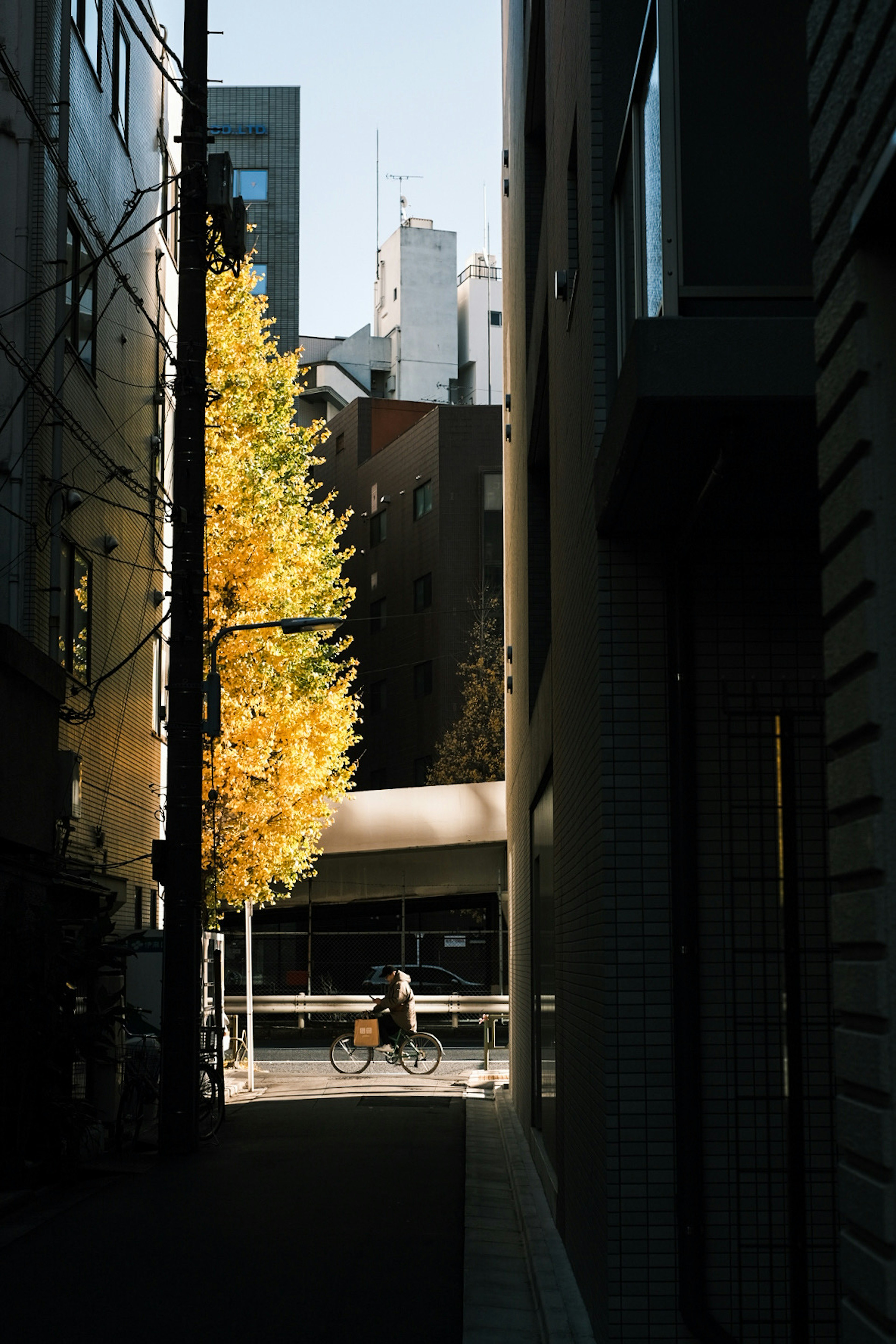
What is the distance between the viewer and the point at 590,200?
24.1 ft

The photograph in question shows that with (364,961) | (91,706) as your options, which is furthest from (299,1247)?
(364,961)

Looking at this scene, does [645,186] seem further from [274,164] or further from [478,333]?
[478,333]

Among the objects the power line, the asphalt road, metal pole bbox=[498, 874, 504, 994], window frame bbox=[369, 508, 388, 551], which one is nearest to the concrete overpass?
metal pole bbox=[498, 874, 504, 994]

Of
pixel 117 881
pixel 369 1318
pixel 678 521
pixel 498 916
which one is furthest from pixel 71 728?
pixel 498 916

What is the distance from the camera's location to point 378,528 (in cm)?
5141

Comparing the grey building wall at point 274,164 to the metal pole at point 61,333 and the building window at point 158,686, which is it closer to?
the building window at point 158,686

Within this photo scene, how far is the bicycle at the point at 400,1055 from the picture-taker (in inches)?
946

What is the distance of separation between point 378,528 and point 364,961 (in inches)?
677

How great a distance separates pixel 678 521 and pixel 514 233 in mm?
12233

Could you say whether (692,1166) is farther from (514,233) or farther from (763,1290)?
(514,233)

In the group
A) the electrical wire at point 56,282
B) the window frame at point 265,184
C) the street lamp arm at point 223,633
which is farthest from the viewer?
the window frame at point 265,184

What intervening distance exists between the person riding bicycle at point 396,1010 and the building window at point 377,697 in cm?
2552

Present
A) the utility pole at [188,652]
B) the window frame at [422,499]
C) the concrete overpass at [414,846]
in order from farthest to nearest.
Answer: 1. the window frame at [422,499]
2. the concrete overpass at [414,846]
3. the utility pole at [188,652]

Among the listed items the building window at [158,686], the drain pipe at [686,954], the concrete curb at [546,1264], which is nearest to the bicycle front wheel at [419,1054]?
the building window at [158,686]
